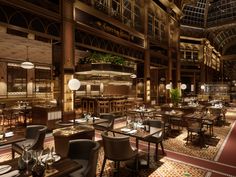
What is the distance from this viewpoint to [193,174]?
3715 mm

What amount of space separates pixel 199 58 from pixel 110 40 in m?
16.4

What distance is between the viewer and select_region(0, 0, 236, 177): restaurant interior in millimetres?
3475

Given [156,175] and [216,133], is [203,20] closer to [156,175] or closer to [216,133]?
[216,133]

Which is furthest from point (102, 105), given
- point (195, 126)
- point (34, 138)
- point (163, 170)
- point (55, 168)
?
point (55, 168)

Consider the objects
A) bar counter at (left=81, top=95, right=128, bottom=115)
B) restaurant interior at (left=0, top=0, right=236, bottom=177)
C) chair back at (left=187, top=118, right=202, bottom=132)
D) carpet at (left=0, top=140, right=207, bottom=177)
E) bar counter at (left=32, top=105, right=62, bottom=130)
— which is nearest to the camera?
restaurant interior at (left=0, top=0, right=236, bottom=177)

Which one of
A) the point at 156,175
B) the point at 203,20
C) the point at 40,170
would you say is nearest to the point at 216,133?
the point at 156,175

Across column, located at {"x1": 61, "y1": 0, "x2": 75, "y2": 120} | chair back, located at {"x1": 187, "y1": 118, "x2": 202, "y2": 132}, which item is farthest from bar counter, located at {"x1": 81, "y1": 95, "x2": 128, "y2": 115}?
chair back, located at {"x1": 187, "y1": 118, "x2": 202, "y2": 132}

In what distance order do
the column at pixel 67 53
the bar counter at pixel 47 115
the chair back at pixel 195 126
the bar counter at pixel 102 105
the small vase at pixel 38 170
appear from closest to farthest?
the small vase at pixel 38 170, the chair back at pixel 195 126, the bar counter at pixel 47 115, the column at pixel 67 53, the bar counter at pixel 102 105

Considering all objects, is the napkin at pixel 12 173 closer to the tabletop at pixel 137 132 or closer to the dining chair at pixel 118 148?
the dining chair at pixel 118 148

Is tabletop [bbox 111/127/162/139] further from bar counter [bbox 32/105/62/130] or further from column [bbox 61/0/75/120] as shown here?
column [bbox 61/0/75/120]

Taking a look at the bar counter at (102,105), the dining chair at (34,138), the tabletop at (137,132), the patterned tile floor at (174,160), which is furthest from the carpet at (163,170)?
the bar counter at (102,105)

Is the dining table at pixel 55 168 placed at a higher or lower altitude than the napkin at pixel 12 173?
lower

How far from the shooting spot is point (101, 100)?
9.40 metres

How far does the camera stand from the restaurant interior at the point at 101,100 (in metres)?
3.47
